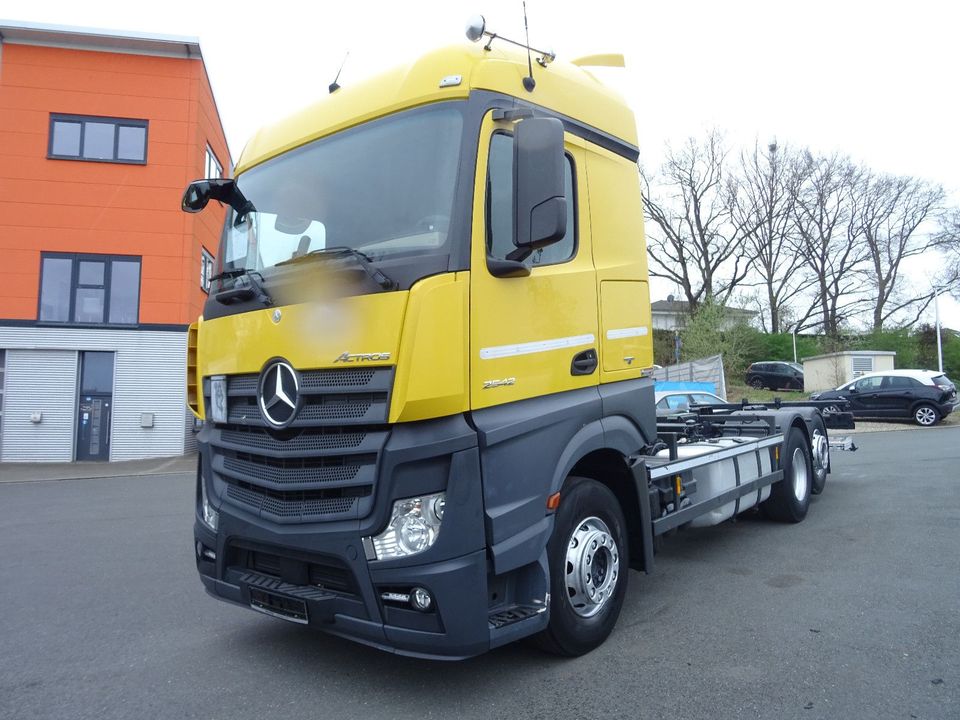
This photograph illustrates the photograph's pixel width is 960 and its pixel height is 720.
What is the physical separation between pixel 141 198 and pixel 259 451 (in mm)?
18919

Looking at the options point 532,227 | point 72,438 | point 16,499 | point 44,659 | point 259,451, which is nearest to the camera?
point 532,227

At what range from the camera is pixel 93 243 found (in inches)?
765

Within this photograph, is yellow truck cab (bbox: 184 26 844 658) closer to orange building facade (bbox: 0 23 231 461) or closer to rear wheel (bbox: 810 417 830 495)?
rear wheel (bbox: 810 417 830 495)

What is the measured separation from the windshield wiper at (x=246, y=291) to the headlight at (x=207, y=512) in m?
1.09

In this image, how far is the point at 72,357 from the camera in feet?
63.3

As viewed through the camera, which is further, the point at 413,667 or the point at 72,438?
the point at 72,438

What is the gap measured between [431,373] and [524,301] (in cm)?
72

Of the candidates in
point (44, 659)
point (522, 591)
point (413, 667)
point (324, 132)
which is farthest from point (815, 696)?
point (44, 659)

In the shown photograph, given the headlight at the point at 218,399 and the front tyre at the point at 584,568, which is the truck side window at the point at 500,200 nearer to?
the front tyre at the point at 584,568

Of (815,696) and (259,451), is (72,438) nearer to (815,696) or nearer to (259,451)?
(259,451)

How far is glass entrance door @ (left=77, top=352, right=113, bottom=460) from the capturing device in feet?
63.9

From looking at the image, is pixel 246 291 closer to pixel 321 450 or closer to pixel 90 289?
pixel 321 450

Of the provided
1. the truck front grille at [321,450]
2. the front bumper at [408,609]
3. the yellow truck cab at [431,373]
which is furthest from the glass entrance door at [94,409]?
the front bumper at [408,609]

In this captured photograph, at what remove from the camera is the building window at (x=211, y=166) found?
21686mm
